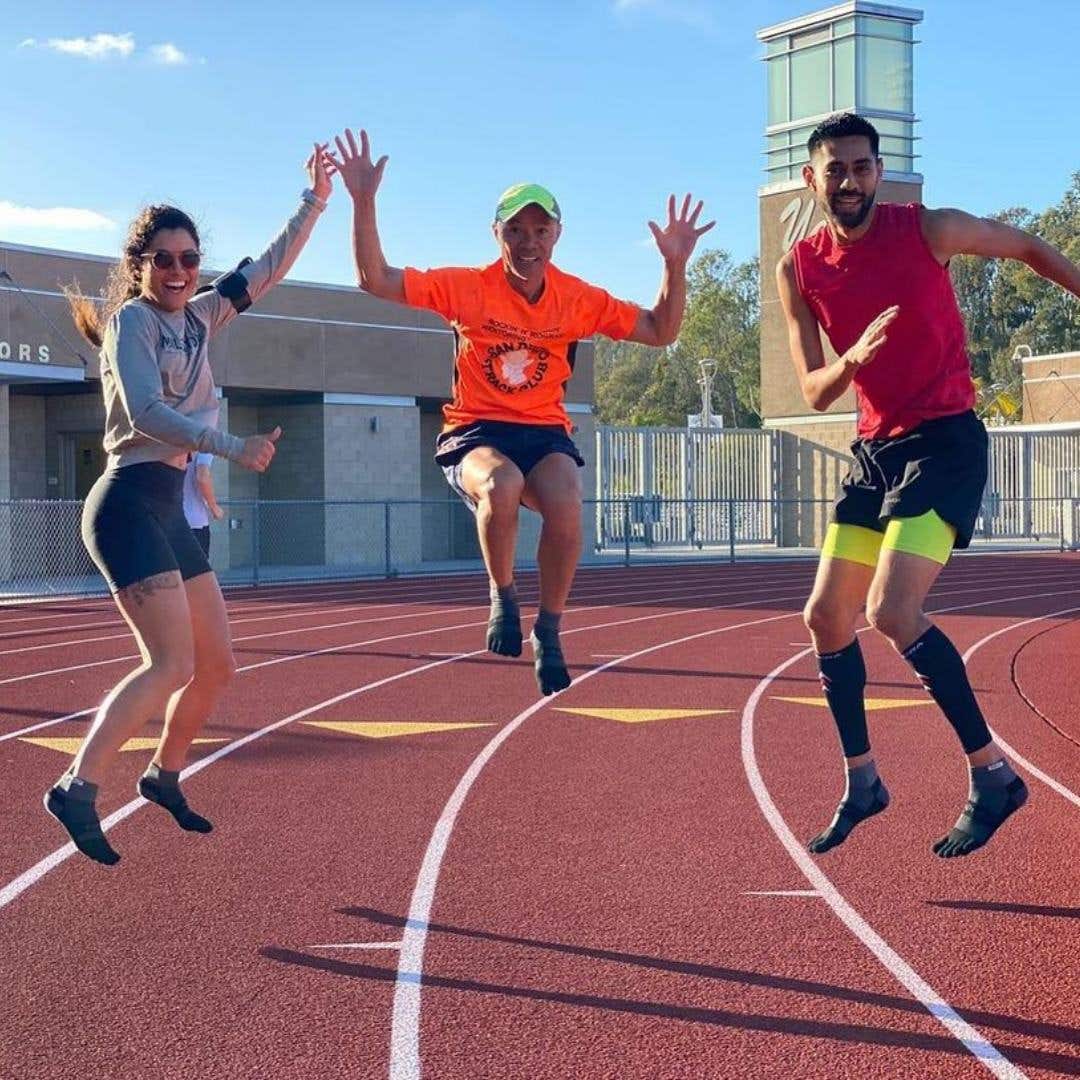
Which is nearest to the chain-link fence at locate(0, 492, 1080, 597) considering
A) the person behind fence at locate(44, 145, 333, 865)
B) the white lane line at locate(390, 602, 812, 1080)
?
the white lane line at locate(390, 602, 812, 1080)

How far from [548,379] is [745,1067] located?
2.44 meters

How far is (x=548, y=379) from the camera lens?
571cm

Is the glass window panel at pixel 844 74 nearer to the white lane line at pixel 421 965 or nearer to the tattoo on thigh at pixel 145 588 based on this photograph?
the white lane line at pixel 421 965

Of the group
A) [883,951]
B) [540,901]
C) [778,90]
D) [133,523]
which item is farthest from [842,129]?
[778,90]

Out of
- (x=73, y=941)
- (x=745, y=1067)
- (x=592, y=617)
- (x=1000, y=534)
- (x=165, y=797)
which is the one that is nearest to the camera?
(x=745, y=1067)

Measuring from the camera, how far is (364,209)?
5.49 m

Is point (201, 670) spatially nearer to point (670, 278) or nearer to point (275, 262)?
point (275, 262)

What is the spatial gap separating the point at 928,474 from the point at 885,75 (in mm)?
34471

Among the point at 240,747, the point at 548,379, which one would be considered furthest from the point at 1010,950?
the point at 240,747

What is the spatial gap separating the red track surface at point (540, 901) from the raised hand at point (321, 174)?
103 inches

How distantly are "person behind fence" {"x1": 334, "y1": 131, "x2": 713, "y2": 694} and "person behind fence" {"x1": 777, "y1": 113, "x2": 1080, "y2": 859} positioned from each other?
76 cm

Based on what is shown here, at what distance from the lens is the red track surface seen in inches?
182

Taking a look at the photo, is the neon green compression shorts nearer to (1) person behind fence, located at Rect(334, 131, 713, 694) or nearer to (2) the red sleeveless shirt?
(2) the red sleeveless shirt

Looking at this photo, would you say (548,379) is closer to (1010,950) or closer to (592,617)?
(1010,950)
